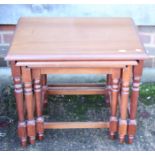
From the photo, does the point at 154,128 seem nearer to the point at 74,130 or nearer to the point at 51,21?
the point at 74,130

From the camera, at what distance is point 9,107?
7.18ft

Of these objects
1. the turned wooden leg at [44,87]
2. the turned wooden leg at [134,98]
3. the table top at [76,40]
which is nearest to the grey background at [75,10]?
the table top at [76,40]

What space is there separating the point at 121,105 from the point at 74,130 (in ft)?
1.28

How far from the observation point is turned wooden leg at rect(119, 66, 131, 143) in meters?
1.62

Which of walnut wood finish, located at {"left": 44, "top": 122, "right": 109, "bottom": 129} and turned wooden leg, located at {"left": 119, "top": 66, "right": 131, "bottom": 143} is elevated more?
turned wooden leg, located at {"left": 119, "top": 66, "right": 131, "bottom": 143}

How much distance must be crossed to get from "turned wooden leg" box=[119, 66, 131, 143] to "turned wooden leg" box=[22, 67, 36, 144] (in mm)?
441

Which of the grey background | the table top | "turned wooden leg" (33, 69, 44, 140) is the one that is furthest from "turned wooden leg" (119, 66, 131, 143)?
the grey background

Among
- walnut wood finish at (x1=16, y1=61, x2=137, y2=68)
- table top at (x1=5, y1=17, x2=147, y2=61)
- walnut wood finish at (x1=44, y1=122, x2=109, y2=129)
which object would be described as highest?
table top at (x1=5, y1=17, x2=147, y2=61)

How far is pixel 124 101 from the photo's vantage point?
67.6 inches

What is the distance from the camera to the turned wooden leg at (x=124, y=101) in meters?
1.62

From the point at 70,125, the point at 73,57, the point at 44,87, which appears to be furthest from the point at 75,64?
the point at 44,87

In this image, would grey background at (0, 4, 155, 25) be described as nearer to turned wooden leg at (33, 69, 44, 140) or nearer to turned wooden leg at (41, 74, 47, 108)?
turned wooden leg at (41, 74, 47, 108)

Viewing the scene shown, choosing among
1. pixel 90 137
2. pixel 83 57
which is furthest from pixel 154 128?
pixel 83 57

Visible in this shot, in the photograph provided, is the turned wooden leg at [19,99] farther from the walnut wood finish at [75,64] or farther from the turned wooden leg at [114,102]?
the turned wooden leg at [114,102]
